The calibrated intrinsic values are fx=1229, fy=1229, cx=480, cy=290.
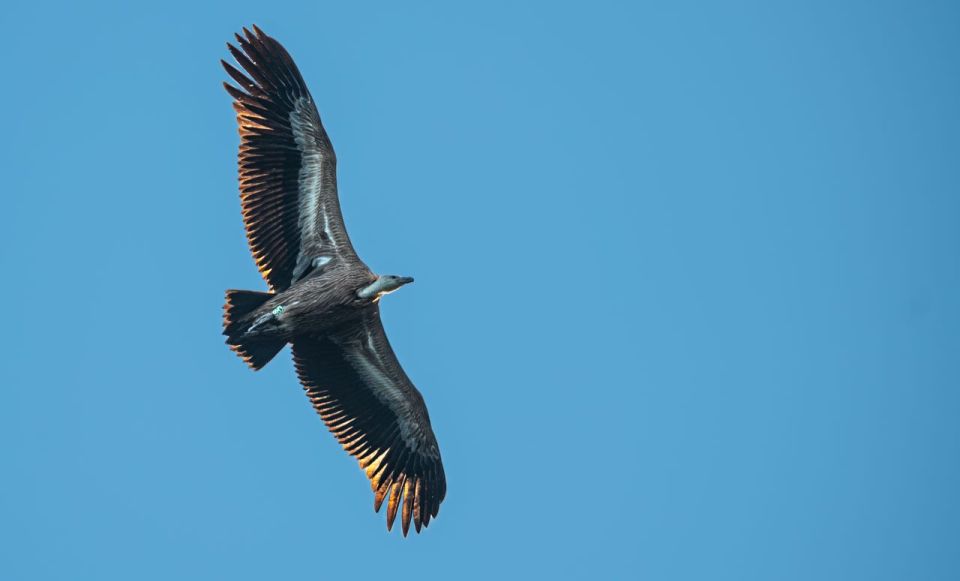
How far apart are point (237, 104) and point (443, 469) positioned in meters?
6.41

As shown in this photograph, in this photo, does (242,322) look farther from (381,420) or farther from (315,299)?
(381,420)

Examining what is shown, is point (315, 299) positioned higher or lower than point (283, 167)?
lower

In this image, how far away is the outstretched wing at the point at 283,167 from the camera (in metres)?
18.2

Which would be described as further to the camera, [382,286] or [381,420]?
[381,420]

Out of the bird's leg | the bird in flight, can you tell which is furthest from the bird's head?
the bird's leg

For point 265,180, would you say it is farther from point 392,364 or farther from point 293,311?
point 392,364

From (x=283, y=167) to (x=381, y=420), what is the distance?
417 cm

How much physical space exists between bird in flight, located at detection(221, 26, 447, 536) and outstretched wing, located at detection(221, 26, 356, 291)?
15 mm

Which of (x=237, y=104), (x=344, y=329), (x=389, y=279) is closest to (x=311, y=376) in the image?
(x=344, y=329)

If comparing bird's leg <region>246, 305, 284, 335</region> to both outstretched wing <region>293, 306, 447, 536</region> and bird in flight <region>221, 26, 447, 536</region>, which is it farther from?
outstretched wing <region>293, 306, 447, 536</region>

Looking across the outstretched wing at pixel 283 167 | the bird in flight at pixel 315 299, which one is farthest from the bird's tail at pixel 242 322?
the outstretched wing at pixel 283 167

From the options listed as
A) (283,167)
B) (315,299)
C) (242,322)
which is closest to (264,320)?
(242,322)

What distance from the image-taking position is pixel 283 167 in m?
18.2

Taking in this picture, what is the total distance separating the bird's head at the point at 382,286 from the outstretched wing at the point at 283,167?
0.95 meters
